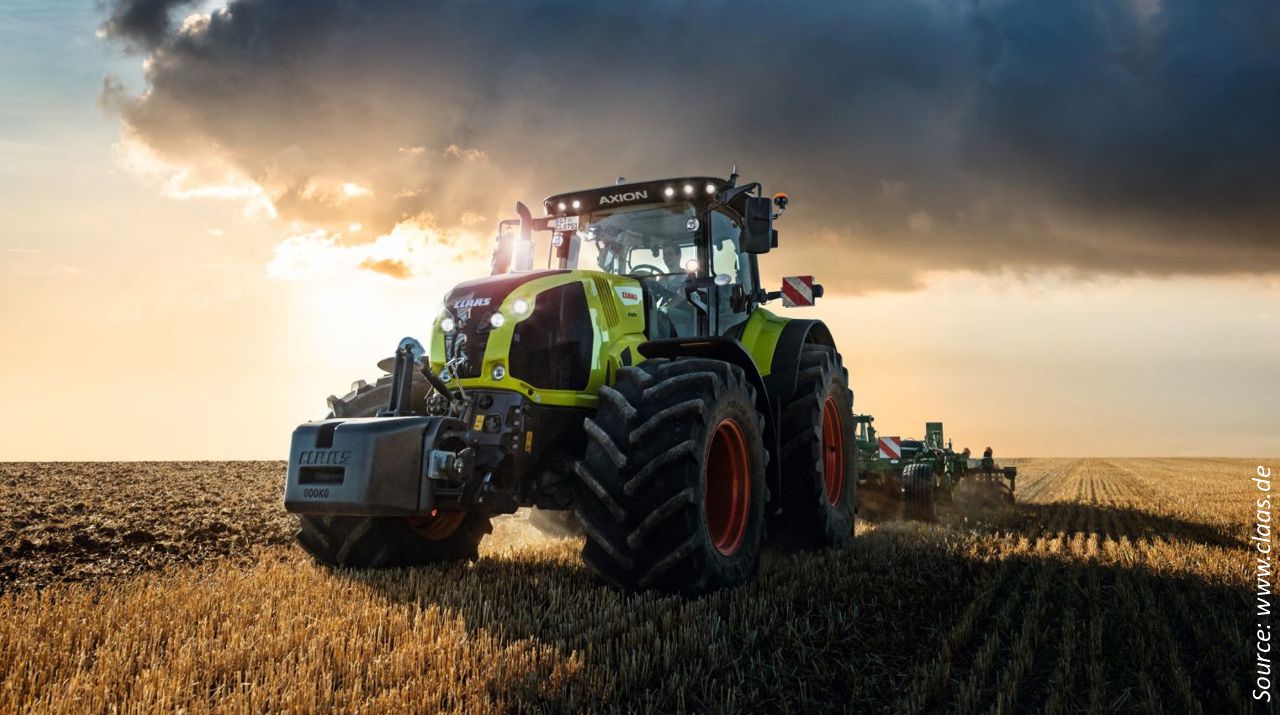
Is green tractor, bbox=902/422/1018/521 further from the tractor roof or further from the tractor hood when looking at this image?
the tractor hood

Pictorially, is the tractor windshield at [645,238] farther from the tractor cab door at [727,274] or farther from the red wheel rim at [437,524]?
the red wheel rim at [437,524]

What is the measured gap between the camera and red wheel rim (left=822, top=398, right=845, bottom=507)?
862cm

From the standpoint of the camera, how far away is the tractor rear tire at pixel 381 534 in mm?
6457

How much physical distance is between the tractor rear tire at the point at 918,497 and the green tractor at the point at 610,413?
403 cm

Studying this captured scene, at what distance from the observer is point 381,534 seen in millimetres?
6488

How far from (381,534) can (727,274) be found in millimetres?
3392

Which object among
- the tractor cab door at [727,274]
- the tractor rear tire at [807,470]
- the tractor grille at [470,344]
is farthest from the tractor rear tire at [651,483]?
the tractor rear tire at [807,470]

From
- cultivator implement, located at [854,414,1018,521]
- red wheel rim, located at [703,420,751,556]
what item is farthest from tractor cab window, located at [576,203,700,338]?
cultivator implement, located at [854,414,1018,521]

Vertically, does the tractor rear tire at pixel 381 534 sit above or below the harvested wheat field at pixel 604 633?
above

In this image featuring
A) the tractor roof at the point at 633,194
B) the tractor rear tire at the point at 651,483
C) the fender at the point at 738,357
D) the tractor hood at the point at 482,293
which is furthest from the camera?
the tractor roof at the point at 633,194

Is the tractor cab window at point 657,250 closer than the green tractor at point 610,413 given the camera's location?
No

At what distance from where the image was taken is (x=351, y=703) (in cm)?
345

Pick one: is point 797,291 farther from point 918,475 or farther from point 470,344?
point 918,475

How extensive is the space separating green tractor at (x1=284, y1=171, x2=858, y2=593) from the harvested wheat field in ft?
1.19
